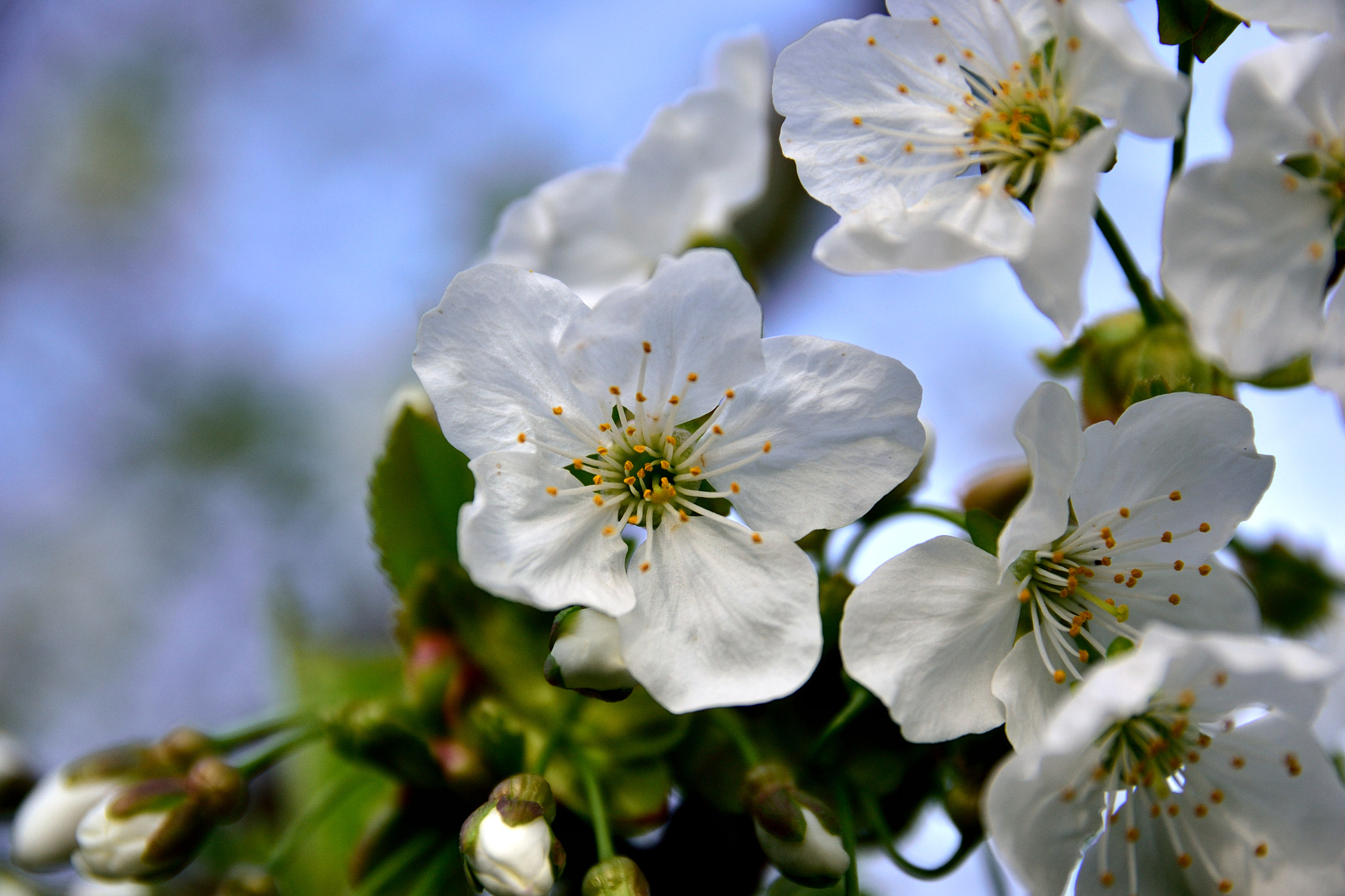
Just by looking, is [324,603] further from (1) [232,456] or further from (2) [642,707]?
(2) [642,707]

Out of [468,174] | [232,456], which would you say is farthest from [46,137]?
[468,174]

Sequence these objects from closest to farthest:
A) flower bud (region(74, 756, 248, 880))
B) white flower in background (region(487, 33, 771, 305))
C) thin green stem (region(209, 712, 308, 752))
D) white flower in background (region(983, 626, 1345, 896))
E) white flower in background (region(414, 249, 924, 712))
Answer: white flower in background (region(983, 626, 1345, 896))
white flower in background (region(414, 249, 924, 712))
flower bud (region(74, 756, 248, 880))
thin green stem (region(209, 712, 308, 752))
white flower in background (region(487, 33, 771, 305))

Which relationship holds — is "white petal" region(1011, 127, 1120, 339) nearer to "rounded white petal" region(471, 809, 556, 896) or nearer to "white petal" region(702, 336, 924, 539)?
"white petal" region(702, 336, 924, 539)

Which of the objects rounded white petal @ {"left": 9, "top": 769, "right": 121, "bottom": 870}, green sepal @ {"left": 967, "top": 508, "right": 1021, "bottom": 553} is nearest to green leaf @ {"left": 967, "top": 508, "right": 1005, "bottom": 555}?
green sepal @ {"left": 967, "top": 508, "right": 1021, "bottom": 553}

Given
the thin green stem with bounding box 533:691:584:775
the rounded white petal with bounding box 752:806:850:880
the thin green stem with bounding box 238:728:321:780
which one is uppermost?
the thin green stem with bounding box 238:728:321:780

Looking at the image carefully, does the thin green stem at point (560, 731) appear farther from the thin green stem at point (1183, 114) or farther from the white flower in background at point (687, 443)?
the thin green stem at point (1183, 114)
